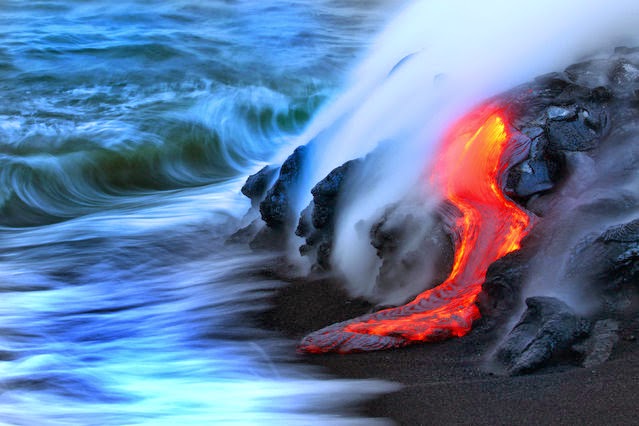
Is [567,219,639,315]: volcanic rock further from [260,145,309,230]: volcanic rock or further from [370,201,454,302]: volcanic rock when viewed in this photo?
[260,145,309,230]: volcanic rock

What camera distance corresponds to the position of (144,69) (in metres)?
13.0

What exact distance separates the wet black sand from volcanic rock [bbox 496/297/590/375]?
7cm

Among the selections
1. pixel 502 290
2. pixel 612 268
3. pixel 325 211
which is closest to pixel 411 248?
pixel 502 290

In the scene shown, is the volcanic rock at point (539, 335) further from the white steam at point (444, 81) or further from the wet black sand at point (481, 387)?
the white steam at point (444, 81)

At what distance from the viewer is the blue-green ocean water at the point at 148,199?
11.1ft

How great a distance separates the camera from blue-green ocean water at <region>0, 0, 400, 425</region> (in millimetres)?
3391

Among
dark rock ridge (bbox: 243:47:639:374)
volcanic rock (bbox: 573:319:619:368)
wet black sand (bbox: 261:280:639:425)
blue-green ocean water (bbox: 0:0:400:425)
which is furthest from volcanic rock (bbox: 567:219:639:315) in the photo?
blue-green ocean water (bbox: 0:0:400:425)

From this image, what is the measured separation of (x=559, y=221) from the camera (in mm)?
3748

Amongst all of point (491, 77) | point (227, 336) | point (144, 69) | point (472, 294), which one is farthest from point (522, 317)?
point (144, 69)

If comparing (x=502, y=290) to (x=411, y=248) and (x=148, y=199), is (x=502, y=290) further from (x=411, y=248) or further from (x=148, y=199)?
(x=148, y=199)

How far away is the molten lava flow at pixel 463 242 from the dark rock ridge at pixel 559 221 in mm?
90

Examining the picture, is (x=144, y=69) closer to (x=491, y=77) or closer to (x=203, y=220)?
(x=203, y=220)

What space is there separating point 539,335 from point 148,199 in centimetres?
567

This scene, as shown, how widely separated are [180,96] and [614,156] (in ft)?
28.9
